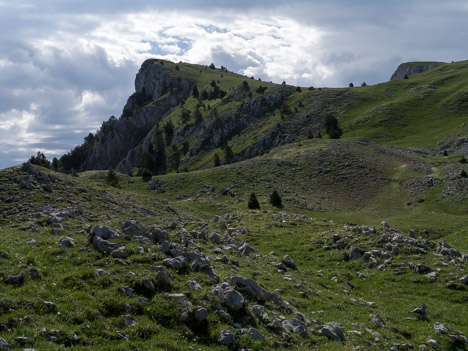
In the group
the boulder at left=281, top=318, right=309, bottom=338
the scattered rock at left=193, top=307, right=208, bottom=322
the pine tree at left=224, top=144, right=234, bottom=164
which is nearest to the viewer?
the scattered rock at left=193, top=307, right=208, bottom=322

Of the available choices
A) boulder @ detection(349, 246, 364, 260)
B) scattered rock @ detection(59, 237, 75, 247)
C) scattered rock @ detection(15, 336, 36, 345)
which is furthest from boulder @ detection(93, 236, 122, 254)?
boulder @ detection(349, 246, 364, 260)

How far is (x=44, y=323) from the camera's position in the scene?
33.9 feet

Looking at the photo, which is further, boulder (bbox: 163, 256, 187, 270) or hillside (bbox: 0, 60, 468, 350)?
boulder (bbox: 163, 256, 187, 270)

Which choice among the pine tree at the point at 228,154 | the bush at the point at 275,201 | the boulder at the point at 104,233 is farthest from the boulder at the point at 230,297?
the pine tree at the point at 228,154

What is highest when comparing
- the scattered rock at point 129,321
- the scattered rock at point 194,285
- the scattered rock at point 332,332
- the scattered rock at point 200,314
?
the scattered rock at point 194,285

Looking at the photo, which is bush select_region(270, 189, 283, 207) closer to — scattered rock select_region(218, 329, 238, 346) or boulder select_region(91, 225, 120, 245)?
boulder select_region(91, 225, 120, 245)

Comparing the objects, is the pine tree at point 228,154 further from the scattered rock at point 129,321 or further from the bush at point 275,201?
the scattered rock at point 129,321

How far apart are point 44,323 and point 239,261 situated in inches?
476

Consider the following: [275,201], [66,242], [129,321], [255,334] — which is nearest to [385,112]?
[275,201]

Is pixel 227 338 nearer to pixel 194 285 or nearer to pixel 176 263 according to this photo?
pixel 194 285

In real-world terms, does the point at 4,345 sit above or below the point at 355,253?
above

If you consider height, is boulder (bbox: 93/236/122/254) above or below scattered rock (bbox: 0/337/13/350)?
above

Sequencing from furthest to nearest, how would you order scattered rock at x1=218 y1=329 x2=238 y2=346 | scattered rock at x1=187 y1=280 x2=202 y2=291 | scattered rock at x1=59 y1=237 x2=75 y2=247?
scattered rock at x1=59 y1=237 x2=75 y2=247 < scattered rock at x1=187 y1=280 x2=202 y2=291 < scattered rock at x1=218 y1=329 x2=238 y2=346

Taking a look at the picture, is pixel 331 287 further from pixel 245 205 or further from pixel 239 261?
pixel 245 205
